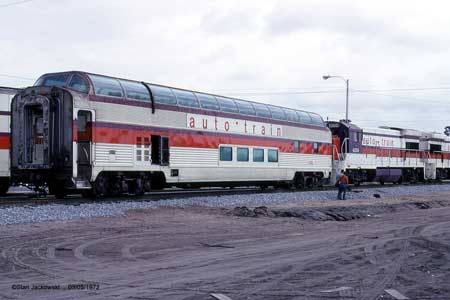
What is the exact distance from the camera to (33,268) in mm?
9688

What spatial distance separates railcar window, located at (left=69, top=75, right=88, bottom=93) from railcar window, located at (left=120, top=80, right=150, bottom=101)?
72.5 inches

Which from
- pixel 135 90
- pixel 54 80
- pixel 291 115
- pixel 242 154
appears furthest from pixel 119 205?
pixel 291 115

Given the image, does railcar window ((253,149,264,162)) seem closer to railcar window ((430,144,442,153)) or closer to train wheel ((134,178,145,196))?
train wheel ((134,178,145,196))

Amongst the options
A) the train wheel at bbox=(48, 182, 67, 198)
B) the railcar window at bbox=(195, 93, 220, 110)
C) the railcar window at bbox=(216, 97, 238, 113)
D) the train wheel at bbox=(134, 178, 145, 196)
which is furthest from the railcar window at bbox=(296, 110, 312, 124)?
the train wheel at bbox=(48, 182, 67, 198)

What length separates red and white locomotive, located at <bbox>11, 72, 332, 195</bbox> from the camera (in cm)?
2022

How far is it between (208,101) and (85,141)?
7381mm

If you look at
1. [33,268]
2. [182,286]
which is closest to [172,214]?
[33,268]

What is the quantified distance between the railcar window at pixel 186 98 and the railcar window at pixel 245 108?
11.2 ft

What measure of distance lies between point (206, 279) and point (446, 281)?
3.56 metres

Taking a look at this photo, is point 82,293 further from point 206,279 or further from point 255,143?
point 255,143

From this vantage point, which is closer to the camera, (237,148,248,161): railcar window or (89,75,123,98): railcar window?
(89,75,123,98): railcar window

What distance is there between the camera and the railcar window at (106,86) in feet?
68.7

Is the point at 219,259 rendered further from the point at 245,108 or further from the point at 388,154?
the point at 388,154

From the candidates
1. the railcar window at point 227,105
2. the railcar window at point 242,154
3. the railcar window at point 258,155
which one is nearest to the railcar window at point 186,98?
the railcar window at point 227,105
